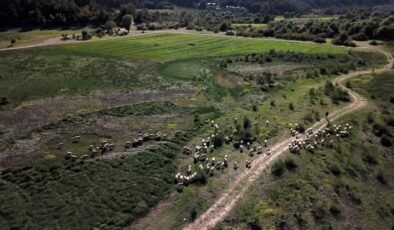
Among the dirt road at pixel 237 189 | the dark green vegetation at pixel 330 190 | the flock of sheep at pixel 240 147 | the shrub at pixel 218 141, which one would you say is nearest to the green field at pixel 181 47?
the flock of sheep at pixel 240 147

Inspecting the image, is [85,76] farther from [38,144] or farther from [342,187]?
[342,187]

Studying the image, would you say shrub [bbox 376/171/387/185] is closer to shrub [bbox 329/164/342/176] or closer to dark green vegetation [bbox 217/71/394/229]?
dark green vegetation [bbox 217/71/394/229]

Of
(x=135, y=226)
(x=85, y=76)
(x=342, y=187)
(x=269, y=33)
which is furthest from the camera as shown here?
(x=269, y=33)

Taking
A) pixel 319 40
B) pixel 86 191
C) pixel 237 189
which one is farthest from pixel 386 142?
pixel 319 40

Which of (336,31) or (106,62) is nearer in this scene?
(106,62)

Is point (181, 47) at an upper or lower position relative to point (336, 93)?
upper

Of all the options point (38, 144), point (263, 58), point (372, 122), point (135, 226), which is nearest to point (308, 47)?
A: point (263, 58)

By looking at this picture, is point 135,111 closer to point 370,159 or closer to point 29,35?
point 370,159

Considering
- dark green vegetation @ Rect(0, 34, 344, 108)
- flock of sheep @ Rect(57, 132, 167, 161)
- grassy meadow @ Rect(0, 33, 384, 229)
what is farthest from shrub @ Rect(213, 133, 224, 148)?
dark green vegetation @ Rect(0, 34, 344, 108)
